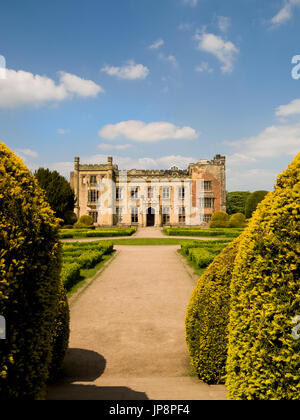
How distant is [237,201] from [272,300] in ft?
228

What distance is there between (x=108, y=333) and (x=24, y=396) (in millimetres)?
3861

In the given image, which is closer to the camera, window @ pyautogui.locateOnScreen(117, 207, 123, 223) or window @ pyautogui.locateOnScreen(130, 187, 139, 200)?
window @ pyautogui.locateOnScreen(117, 207, 123, 223)

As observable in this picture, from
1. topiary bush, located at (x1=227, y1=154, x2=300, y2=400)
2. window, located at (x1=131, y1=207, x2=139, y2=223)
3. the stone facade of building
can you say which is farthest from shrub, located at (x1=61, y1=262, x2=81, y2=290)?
window, located at (x1=131, y1=207, x2=139, y2=223)

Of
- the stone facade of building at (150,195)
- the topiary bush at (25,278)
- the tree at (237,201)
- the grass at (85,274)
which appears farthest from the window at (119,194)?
the topiary bush at (25,278)

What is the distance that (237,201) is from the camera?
68.8 meters

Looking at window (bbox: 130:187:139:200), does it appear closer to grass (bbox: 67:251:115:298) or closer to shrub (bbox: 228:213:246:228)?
shrub (bbox: 228:213:246:228)

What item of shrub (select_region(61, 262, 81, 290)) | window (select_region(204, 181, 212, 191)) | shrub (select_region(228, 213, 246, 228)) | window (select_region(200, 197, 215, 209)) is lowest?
shrub (select_region(61, 262, 81, 290))

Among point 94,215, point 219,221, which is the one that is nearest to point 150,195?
Answer: point 94,215

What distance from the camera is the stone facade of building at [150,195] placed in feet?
154

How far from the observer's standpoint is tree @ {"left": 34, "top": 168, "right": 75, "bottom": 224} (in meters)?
37.3

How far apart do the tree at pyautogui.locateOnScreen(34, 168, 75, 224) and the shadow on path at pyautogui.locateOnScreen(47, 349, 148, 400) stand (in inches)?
Answer: 1311

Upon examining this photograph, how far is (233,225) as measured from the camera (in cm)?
3506

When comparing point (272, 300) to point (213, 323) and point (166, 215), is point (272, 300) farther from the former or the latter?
point (166, 215)

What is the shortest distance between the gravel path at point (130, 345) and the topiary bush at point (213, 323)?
0.77 feet
